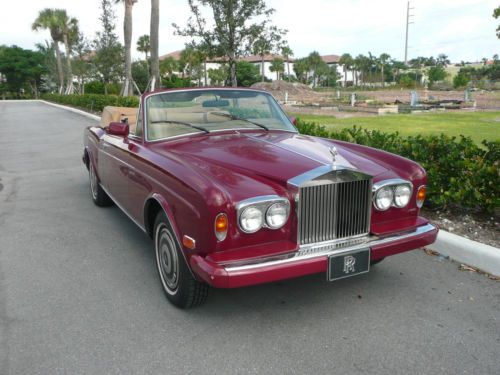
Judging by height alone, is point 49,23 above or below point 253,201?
above

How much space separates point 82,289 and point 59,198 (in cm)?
356

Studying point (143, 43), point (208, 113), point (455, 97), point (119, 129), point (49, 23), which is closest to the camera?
point (208, 113)

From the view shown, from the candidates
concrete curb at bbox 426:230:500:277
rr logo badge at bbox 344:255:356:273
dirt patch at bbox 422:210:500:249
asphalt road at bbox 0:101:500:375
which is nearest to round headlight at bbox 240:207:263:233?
rr logo badge at bbox 344:255:356:273

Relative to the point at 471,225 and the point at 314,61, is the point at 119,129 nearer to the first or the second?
the point at 471,225

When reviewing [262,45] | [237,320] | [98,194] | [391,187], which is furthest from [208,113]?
[262,45]

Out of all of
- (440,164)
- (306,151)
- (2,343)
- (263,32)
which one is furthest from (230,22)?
(2,343)

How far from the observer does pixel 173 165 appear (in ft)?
11.1

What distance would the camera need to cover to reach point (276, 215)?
9.71 feet

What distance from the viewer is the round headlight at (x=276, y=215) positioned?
2943 mm

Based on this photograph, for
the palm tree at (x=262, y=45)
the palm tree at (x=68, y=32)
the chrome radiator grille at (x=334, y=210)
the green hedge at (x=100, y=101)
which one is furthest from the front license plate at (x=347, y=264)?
the palm tree at (x=68, y=32)

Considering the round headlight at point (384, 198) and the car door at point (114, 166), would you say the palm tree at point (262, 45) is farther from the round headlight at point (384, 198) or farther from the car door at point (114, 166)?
the round headlight at point (384, 198)

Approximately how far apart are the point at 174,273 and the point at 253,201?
0.98 metres

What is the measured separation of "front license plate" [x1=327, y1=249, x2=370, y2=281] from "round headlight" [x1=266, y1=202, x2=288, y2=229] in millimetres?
400

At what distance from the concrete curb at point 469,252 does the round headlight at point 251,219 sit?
7.67ft
